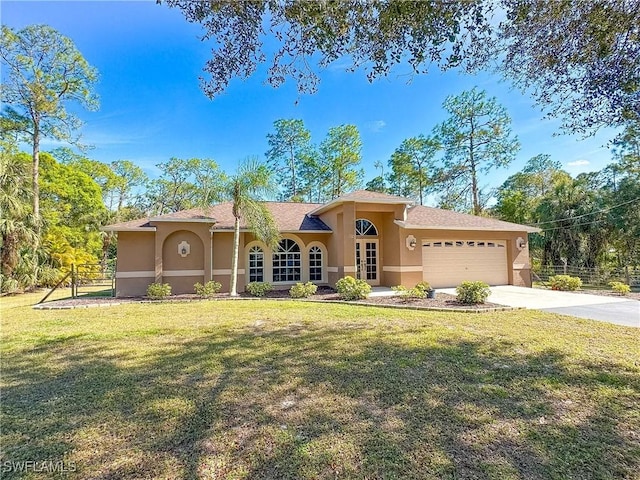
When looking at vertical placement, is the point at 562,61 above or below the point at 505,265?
above

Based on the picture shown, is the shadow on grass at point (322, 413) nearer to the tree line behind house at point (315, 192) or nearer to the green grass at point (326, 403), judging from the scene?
the green grass at point (326, 403)

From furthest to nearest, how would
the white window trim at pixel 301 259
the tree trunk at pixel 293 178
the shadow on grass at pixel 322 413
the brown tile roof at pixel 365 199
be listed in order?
the tree trunk at pixel 293 178, the white window trim at pixel 301 259, the brown tile roof at pixel 365 199, the shadow on grass at pixel 322 413

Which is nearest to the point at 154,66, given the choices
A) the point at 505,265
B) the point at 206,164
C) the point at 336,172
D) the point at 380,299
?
the point at 380,299

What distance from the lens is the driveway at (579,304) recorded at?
880 centimetres

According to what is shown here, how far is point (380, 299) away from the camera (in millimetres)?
12086

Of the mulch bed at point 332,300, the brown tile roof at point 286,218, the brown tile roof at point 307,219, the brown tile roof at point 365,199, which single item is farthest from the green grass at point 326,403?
the brown tile roof at point 286,218

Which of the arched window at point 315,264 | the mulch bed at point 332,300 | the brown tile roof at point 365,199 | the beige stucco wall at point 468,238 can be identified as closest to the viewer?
the mulch bed at point 332,300

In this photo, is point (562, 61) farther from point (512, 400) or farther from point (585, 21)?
point (512, 400)

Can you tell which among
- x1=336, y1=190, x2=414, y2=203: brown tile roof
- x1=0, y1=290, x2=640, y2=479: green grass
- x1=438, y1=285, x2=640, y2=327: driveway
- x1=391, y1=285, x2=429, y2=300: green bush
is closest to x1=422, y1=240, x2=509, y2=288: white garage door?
x1=438, y1=285, x2=640, y2=327: driveway

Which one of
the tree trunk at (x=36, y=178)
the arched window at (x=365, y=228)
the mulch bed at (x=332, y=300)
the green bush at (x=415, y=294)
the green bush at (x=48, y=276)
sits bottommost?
the mulch bed at (x=332, y=300)

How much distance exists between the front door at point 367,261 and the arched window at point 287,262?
2.98 m

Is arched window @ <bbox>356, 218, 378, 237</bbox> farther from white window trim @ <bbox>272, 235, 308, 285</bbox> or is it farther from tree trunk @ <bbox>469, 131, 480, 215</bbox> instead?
tree trunk @ <bbox>469, 131, 480, 215</bbox>

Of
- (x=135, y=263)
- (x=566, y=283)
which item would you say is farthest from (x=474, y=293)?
(x=135, y=263)

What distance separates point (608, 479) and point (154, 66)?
13410 millimetres
